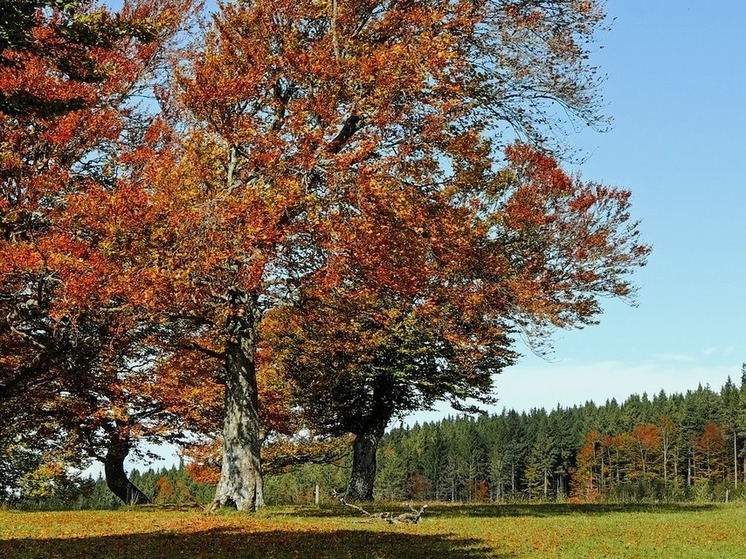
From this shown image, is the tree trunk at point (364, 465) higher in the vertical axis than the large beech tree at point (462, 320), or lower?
lower

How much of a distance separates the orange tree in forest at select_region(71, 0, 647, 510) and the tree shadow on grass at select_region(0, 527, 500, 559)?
17.0 ft

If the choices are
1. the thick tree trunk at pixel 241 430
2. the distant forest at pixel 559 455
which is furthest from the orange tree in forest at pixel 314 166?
the distant forest at pixel 559 455

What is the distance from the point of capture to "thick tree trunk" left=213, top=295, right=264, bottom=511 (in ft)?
67.3

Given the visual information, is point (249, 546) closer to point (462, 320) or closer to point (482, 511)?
point (482, 511)

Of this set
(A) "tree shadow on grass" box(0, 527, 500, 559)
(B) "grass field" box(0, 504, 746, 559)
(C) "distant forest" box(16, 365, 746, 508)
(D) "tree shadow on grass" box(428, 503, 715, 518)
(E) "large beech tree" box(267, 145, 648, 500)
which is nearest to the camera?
(A) "tree shadow on grass" box(0, 527, 500, 559)

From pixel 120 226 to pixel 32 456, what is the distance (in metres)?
16.4

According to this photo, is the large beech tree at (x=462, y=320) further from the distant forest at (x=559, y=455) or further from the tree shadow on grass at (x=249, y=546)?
the distant forest at (x=559, y=455)

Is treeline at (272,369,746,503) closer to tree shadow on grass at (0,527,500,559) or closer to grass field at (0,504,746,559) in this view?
grass field at (0,504,746,559)

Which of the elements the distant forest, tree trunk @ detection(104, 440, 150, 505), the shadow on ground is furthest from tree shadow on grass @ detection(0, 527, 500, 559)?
the distant forest

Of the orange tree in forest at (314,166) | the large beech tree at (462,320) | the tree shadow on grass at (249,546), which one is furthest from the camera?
the large beech tree at (462,320)

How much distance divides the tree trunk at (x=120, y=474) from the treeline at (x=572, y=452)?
79212 millimetres

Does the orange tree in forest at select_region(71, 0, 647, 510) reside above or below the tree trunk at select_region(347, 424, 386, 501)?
above

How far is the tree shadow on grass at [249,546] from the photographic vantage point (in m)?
13.0

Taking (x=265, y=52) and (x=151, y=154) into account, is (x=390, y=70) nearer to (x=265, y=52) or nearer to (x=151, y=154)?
(x=265, y=52)
